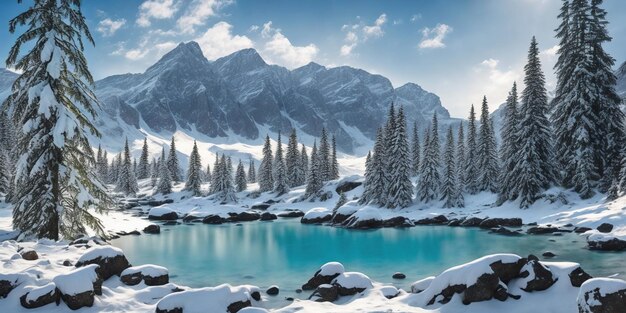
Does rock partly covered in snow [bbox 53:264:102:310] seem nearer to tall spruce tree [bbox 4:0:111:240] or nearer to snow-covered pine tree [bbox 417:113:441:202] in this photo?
tall spruce tree [bbox 4:0:111:240]

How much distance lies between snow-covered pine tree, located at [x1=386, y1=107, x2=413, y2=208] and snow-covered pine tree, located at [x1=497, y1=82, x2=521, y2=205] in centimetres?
1242

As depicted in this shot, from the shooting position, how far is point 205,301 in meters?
12.9

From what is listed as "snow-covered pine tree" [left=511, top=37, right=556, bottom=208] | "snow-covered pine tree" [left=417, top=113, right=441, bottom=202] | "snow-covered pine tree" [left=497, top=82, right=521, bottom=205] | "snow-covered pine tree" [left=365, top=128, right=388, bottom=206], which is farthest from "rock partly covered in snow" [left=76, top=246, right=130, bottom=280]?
"snow-covered pine tree" [left=417, top=113, right=441, bottom=202]

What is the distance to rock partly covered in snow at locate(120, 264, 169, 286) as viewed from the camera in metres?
15.5

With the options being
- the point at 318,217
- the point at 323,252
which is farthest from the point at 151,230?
the point at 323,252

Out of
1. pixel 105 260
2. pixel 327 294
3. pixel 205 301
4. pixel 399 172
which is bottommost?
pixel 327 294

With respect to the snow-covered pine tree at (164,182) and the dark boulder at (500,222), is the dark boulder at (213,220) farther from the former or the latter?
the snow-covered pine tree at (164,182)

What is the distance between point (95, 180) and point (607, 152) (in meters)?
43.0

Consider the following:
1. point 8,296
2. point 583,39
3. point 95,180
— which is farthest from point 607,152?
point 8,296

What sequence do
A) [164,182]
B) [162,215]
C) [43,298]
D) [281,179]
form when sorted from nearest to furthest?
[43,298] < [162,215] < [281,179] < [164,182]

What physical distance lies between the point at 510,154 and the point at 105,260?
43.3 metres

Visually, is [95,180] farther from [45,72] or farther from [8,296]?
[8,296]

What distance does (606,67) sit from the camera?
4044 centimetres

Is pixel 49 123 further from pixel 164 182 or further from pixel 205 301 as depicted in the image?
pixel 164 182
